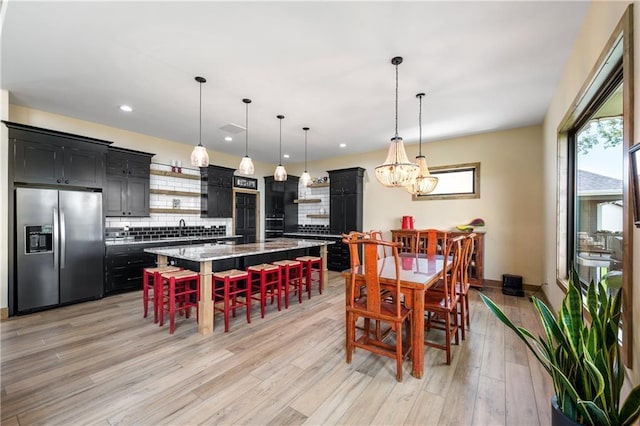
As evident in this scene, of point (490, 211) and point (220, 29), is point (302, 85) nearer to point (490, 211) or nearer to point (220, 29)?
point (220, 29)

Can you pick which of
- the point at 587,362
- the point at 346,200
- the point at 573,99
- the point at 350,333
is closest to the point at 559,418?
the point at 587,362

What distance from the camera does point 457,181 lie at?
17.5 feet

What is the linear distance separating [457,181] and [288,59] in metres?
4.12

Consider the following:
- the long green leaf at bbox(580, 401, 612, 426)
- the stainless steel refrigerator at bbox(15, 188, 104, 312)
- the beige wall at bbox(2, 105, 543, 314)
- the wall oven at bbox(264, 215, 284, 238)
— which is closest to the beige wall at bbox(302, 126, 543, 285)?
the beige wall at bbox(2, 105, 543, 314)

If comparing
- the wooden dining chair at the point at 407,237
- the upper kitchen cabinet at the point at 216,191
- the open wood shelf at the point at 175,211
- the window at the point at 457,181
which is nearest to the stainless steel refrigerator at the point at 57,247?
the open wood shelf at the point at 175,211

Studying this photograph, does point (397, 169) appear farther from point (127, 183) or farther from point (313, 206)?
point (313, 206)

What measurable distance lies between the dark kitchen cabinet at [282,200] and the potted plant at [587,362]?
644 centimetres

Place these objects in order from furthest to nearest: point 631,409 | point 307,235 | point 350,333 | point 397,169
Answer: point 307,235 → point 397,169 → point 350,333 → point 631,409

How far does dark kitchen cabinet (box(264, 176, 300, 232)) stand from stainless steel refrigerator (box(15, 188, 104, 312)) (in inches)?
153

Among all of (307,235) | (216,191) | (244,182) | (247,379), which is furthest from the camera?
(307,235)

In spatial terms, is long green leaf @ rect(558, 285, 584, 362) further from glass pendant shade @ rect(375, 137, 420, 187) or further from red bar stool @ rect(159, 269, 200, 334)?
red bar stool @ rect(159, 269, 200, 334)

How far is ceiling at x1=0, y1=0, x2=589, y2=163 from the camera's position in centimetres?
209

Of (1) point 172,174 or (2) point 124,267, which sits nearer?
(2) point 124,267

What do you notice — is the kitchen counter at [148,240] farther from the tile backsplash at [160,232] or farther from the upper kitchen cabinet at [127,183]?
the upper kitchen cabinet at [127,183]
